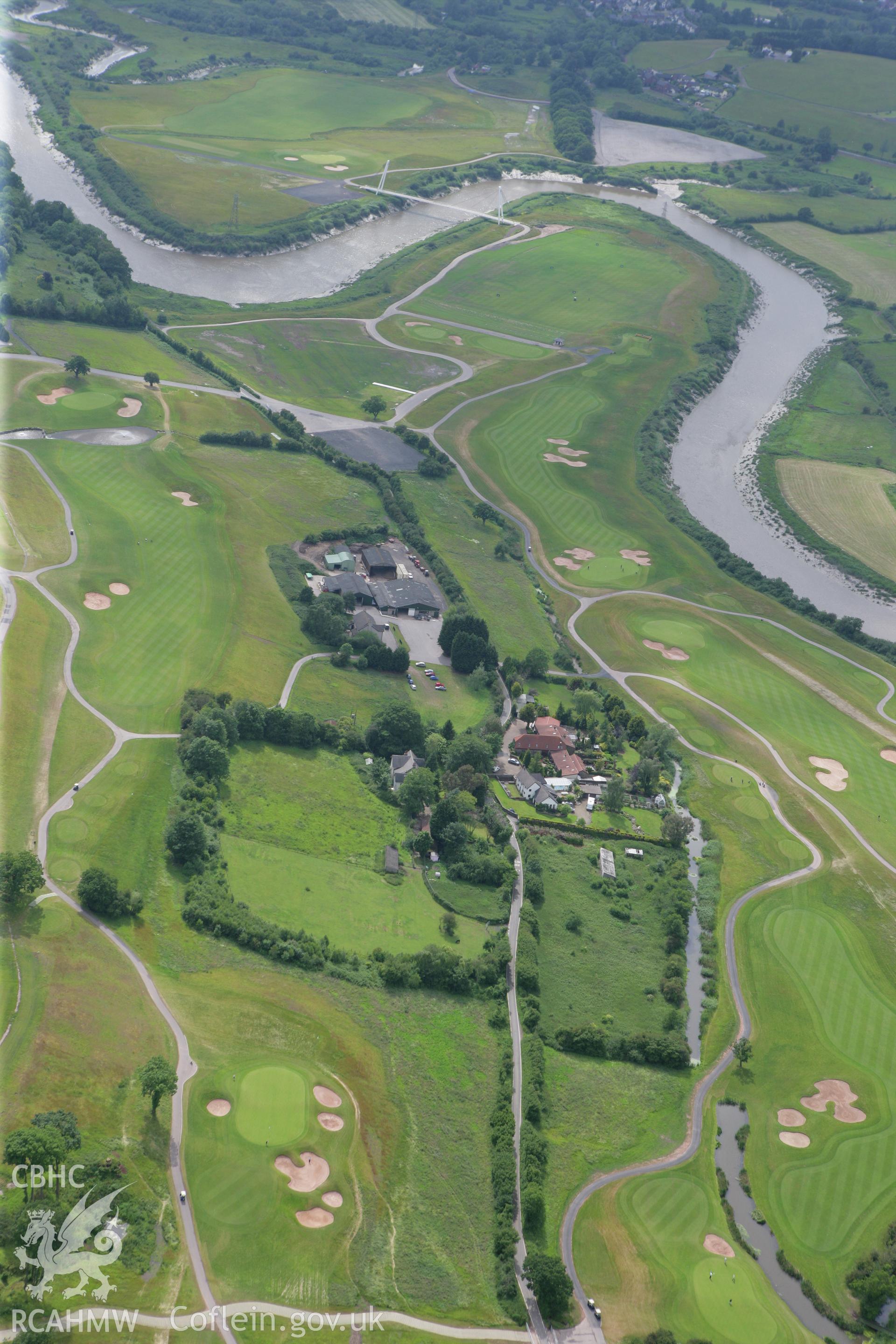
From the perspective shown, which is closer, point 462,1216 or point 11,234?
point 462,1216

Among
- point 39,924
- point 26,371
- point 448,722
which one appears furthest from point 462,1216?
point 26,371

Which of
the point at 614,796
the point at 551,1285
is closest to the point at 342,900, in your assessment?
the point at 614,796

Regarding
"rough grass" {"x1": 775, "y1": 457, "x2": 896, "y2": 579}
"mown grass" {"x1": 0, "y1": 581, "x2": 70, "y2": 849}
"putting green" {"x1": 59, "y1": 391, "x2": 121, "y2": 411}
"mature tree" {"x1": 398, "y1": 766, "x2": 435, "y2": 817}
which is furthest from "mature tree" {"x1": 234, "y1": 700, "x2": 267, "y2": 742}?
"rough grass" {"x1": 775, "y1": 457, "x2": 896, "y2": 579}

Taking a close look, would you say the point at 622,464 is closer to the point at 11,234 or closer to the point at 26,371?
the point at 26,371

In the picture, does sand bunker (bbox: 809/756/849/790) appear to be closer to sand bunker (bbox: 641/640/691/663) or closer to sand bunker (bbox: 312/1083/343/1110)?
sand bunker (bbox: 641/640/691/663)

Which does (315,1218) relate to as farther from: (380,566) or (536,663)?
(380,566)

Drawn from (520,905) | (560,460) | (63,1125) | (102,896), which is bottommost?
(520,905)
